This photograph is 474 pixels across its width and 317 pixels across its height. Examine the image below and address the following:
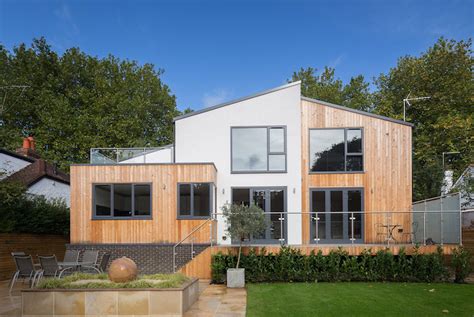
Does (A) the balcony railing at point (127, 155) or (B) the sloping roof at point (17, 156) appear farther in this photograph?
(B) the sloping roof at point (17, 156)

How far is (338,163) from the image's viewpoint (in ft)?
52.7

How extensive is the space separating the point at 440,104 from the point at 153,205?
21.1 meters

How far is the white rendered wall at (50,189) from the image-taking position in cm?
1916

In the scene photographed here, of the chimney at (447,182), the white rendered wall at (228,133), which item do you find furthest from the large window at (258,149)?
the chimney at (447,182)

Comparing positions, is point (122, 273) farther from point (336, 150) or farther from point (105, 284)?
point (336, 150)

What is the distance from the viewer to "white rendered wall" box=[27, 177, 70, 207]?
19.2 m

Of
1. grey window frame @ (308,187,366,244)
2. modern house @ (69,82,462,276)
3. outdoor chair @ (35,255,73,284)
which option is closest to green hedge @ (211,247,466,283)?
grey window frame @ (308,187,366,244)

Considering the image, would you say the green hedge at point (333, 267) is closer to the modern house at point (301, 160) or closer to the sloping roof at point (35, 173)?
the modern house at point (301, 160)

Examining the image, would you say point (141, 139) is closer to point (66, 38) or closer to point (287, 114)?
point (66, 38)

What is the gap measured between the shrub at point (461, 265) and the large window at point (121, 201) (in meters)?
9.83

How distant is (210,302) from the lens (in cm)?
943

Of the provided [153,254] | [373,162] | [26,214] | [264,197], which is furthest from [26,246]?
[373,162]

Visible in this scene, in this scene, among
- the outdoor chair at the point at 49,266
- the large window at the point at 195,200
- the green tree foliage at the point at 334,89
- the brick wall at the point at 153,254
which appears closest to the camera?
the outdoor chair at the point at 49,266

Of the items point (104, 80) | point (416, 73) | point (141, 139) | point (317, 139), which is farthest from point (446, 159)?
point (104, 80)
